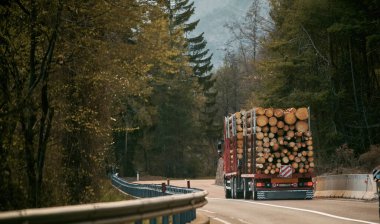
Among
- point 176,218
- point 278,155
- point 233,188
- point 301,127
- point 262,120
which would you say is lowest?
point 176,218

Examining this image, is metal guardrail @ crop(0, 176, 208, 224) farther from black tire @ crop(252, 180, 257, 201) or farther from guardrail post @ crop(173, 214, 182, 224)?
black tire @ crop(252, 180, 257, 201)

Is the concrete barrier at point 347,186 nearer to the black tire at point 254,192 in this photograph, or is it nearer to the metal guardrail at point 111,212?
the black tire at point 254,192

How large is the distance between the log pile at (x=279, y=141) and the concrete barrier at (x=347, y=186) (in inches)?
62.2

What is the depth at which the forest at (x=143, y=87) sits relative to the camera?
50.7 feet

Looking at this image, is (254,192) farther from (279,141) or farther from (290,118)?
(290,118)

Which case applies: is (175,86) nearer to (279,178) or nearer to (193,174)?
(193,174)

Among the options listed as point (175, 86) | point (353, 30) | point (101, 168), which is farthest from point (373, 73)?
point (175, 86)

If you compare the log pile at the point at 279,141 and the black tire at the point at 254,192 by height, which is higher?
the log pile at the point at 279,141

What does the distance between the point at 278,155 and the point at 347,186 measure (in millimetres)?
3003

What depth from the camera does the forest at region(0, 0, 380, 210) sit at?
15.5 meters

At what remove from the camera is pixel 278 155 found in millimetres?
29500

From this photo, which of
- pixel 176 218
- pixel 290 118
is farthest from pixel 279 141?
pixel 176 218

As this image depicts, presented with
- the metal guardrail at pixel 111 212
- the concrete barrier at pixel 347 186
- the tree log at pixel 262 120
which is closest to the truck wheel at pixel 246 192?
the tree log at pixel 262 120

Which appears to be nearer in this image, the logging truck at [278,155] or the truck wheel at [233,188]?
the logging truck at [278,155]
